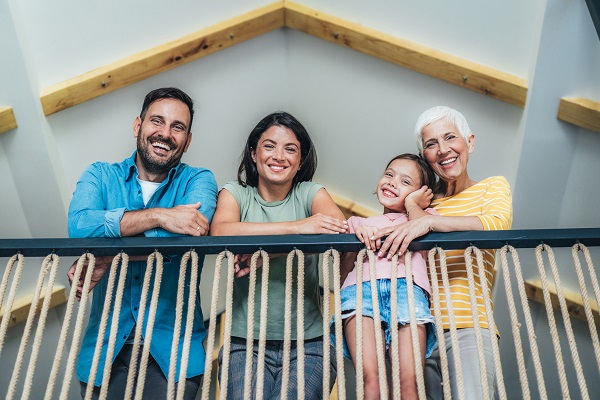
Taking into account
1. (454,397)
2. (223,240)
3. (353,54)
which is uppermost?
(353,54)

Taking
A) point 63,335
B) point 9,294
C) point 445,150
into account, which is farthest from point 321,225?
point 9,294

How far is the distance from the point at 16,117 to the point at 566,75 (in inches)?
88.7

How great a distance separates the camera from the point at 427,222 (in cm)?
220

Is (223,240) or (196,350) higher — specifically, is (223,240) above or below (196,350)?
above

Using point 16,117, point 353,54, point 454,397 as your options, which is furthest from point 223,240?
point 353,54

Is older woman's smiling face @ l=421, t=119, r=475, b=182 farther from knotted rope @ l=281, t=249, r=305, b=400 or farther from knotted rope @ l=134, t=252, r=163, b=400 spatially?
knotted rope @ l=134, t=252, r=163, b=400

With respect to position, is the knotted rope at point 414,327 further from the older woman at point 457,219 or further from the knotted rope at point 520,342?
the knotted rope at point 520,342

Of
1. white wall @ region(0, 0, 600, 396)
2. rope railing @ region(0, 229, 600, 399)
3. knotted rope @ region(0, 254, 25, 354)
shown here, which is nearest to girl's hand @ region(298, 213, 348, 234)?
rope railing @ region(0, 229, 600, 399)

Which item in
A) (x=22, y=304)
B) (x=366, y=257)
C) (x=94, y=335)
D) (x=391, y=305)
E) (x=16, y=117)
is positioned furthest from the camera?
(x=22, y=304)

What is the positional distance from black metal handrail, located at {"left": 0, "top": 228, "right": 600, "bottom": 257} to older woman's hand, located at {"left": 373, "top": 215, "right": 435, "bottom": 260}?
2 cm

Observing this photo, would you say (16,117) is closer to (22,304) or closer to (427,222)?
(22,304)

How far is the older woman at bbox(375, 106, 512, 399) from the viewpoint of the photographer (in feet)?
7.24

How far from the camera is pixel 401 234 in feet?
7.18

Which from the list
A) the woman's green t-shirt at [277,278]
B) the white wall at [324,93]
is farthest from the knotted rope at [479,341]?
the white wall at [324,93]
